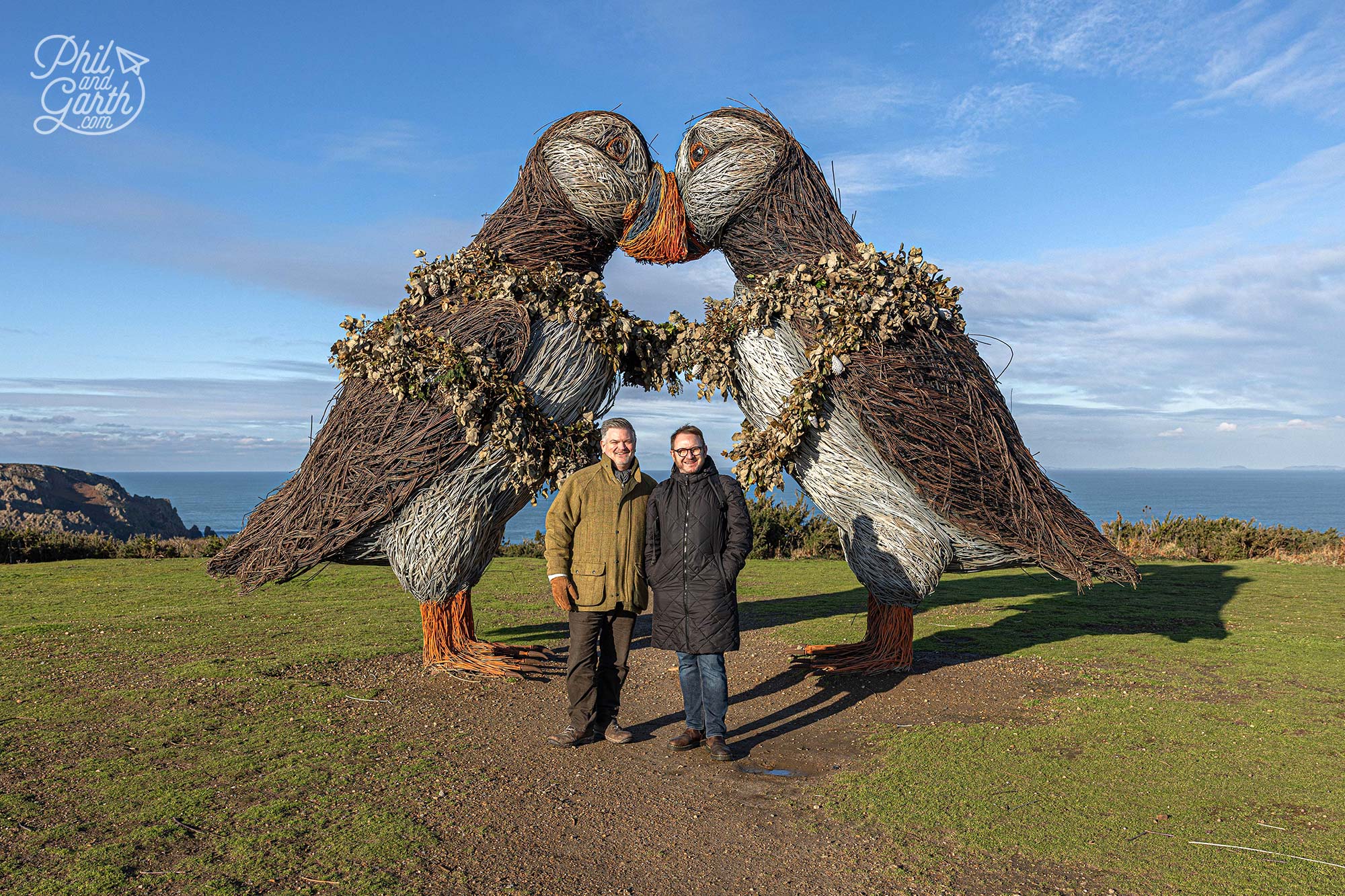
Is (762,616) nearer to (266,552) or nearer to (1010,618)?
(1010,618)

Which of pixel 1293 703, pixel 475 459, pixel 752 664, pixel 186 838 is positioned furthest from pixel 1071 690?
pixel 186 838

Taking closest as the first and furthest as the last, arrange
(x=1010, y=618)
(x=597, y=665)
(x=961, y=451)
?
(x=597, y=665) < (x=961, y=451) < (x=1010, y=618)

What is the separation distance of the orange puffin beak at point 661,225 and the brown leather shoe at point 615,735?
398cm

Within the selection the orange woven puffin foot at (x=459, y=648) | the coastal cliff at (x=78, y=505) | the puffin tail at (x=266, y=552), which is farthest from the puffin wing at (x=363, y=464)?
the coastal cliff at (x=78, y=505)

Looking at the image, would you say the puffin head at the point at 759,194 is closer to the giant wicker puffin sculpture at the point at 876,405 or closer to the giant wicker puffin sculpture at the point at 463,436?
the giant wicker puffin sculpture at the point at 876,405

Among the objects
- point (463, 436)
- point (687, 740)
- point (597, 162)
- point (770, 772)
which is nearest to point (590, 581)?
point (687, 740)

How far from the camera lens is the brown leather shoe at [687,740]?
5.26 metres

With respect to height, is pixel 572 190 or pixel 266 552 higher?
pixel 572 190

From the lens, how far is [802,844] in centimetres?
392

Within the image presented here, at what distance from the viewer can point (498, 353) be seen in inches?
255

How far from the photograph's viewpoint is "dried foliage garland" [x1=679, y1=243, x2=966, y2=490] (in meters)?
6.29

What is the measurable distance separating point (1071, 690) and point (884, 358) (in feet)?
10.0

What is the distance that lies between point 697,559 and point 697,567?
0.05m

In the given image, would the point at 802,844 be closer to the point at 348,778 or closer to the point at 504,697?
the point at 348,778
